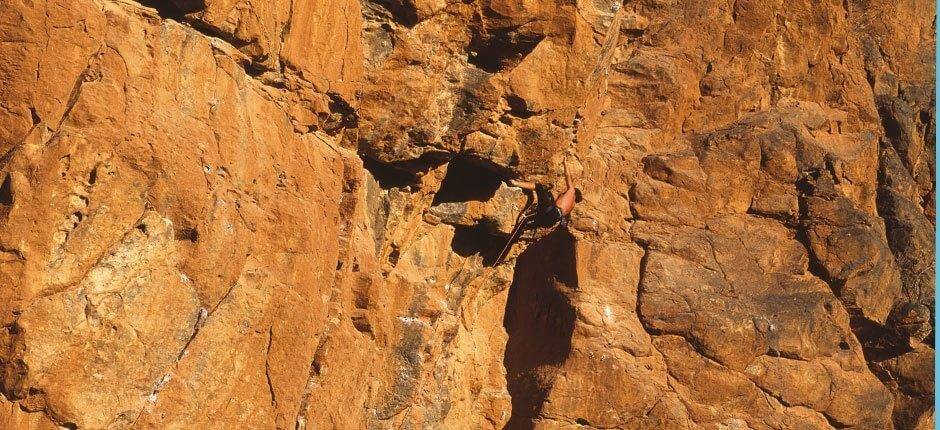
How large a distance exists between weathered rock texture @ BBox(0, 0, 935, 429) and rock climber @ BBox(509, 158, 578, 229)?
1.10 ft

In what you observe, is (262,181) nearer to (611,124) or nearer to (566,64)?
(566,64)

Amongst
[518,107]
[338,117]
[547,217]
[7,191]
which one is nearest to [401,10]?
[338,117]

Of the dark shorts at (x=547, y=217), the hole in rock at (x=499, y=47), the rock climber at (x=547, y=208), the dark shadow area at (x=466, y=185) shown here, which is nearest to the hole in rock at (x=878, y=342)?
the rock climber at (x=547, y=208)

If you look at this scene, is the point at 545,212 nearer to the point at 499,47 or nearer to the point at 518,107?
the point at 518,107

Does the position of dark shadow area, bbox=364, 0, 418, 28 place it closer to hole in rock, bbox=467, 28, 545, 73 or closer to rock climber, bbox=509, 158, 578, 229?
hole in rock, bbox=467, 28, 545, 73

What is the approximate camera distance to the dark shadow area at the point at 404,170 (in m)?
11.0

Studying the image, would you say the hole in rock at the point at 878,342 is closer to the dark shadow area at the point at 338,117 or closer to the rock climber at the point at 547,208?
the rock climber at the point at 547,208

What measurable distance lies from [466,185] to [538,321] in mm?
2938

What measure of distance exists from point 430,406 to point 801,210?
661 centimetres

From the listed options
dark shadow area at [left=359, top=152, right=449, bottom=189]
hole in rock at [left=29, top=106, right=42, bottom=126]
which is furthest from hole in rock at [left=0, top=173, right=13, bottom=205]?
dark shadow area at [left=359, top=152, right=449, bottom=189]

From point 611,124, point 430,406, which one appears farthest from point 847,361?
point 430,406

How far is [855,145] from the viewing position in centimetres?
1662

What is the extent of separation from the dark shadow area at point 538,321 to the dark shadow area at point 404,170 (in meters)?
3.71

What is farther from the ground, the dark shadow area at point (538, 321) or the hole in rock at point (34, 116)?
the hole in rock at point (34, 116)
